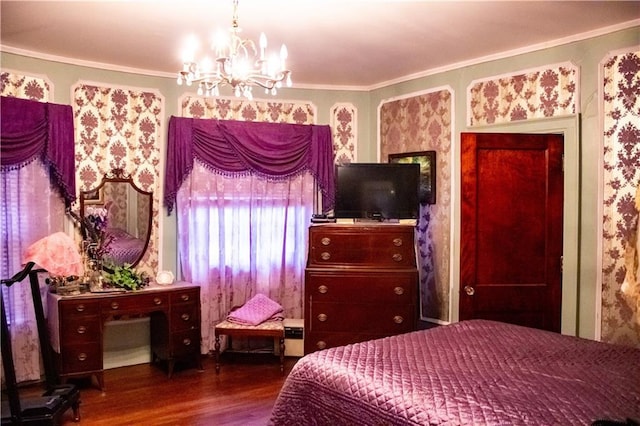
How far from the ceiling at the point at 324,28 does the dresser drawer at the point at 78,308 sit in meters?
1.92

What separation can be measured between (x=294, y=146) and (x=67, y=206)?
2062mm

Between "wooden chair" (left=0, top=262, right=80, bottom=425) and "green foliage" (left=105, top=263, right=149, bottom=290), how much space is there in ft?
2.38

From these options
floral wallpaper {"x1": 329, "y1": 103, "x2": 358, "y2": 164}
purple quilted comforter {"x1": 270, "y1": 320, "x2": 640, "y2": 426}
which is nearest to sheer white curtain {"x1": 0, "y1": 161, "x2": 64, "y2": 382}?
floral wallpaper {"x1": 329, "y1": 103, "x2": 358, "y2": 164}

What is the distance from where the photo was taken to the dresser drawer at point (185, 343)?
4.48 meters

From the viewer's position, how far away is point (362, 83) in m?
5.29

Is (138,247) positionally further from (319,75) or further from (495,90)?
(495,90)

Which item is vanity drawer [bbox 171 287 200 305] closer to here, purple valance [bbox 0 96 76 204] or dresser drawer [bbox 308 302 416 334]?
dresser drawer [bbox 308 302 416 334]

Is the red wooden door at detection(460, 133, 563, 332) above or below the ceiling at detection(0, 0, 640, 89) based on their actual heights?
below

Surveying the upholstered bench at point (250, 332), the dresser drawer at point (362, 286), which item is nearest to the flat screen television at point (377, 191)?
the dresser drawer at point (362, 286)

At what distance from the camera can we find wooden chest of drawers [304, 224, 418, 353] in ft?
14.2

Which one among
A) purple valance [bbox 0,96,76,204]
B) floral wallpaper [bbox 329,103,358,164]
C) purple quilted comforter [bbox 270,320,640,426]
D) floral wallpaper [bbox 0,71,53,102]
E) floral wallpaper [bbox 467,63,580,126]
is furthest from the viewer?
floral wallpaper [bbox 329,103,358,164]

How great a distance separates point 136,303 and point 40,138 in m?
1.48

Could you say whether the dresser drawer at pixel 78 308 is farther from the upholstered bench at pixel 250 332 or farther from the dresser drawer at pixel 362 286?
the dresser drawer at pixel 362 286

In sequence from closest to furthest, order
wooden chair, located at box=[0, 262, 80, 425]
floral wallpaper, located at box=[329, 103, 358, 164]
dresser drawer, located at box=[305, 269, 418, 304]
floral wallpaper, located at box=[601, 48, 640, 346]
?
wooden chair, located at box=[0, 262, 80, 425] → floral wallpaper, located at box=[601, 48, 640, 346] → dresser drawer, located at box=[305, 269, 418, 304] → floral wallpaper, located at box=[329, 103, 358, 164]
